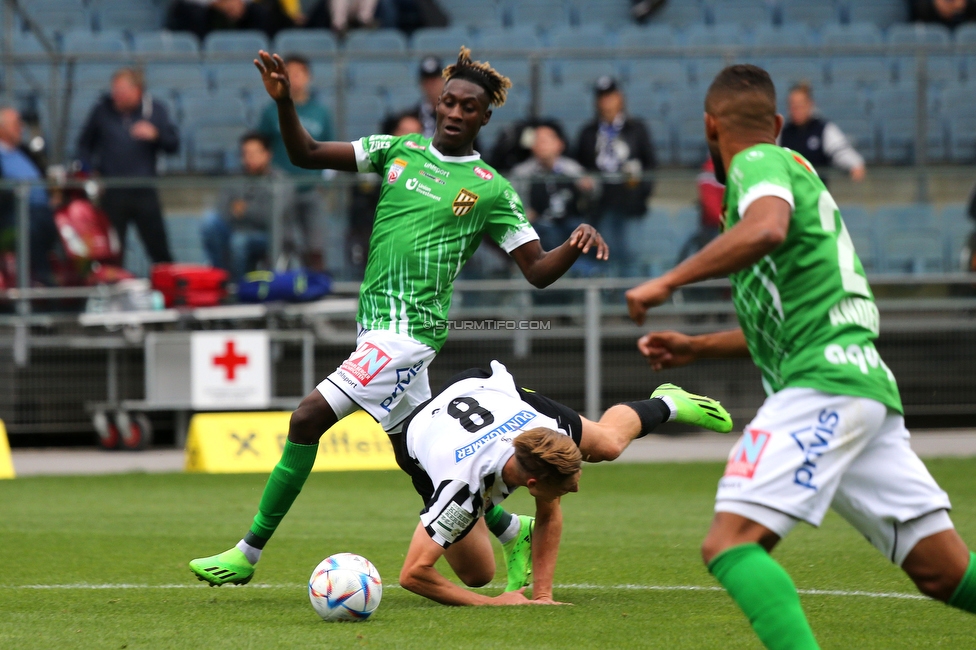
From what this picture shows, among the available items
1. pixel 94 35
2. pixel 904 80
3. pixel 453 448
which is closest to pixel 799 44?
pixel 904 80

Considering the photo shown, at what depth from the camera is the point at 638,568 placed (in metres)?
6.97

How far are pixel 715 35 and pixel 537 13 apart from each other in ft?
8.22

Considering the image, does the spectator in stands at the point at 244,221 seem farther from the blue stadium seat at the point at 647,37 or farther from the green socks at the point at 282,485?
the green socks at the point at 282,485

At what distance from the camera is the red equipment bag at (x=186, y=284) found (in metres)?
12.3

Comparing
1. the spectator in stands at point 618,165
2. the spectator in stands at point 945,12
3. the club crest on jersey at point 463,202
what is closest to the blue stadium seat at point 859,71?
the spectator in stands at point 945,12

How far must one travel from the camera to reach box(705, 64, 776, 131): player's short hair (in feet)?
13.7

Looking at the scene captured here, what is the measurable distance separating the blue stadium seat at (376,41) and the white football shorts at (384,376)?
10415mm

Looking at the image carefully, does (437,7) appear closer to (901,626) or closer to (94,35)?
(94,35)

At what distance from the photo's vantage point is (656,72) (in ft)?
51.8

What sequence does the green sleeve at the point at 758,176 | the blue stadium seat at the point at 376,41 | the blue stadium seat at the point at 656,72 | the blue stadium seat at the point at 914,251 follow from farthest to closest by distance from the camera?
the blue stadium seat at the point at 376,41 → the blue stadium seat at the point at 656,72 → the blue stadium seat at the point at 914,251 → the green sleeve at the point at 758,176

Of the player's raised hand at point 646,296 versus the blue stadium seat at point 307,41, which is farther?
the blue stadium seat at point 307,41

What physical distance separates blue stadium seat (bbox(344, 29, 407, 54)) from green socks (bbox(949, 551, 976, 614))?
12.9 metres

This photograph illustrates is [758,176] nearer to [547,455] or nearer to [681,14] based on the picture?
[547,455]

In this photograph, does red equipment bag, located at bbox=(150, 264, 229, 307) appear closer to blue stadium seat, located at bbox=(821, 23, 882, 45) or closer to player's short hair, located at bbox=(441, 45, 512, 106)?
player's short hair, located at bbox=(441, 45, 512, 106)
